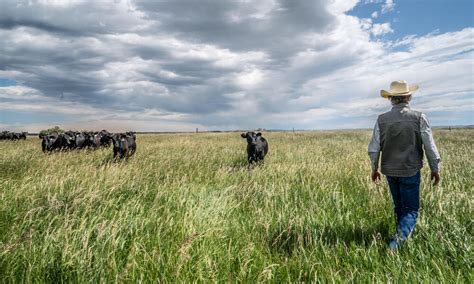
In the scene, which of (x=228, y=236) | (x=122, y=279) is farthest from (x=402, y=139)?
(x=122, y=279)

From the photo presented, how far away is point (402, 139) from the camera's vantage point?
4273 millimetres

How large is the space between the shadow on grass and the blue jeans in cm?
31

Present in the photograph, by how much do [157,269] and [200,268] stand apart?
1.39 ft

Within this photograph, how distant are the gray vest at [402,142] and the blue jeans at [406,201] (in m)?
0.14

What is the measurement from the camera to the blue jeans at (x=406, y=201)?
4.01m

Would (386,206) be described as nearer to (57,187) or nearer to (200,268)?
(200,268)

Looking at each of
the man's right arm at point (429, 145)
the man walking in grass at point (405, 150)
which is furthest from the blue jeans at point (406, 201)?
the man's right arm at point (429, 145)

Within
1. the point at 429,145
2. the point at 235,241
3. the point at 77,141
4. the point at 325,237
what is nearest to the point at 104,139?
the point at 77,141

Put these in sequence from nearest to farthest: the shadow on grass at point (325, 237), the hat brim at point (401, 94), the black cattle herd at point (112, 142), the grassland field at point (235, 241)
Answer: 1. the grassland field at point (235, 241)
2. the shadow on grass at point (325, 237)
3. the hat brim at point (401, 94)
4. the black cattle herd at point (112, 142)

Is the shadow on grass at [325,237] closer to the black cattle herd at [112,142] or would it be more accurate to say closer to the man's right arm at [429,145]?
the man's right arm at [429,145]

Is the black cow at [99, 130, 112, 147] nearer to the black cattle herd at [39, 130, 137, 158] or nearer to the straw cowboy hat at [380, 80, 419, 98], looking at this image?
the black cattle herd at [39, 130, 137, 158]

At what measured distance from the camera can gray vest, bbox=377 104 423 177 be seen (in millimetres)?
4211

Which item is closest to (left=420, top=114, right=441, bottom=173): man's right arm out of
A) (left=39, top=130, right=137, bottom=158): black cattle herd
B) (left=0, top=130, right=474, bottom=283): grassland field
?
(left=0, top=130, right=474, bottom=283): grassland field

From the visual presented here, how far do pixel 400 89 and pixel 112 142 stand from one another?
1782 cm
